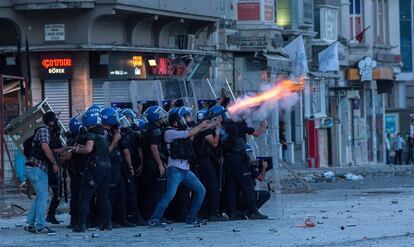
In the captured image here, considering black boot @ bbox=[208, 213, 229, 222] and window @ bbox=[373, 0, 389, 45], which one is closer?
black boot @ bbox=[208, 213, 229, 222]

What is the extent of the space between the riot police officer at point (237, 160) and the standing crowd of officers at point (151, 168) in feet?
0.05

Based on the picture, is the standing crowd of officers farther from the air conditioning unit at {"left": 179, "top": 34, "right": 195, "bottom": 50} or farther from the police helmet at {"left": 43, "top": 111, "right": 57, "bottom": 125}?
the air conditioning unit at {"left": 179, "top": 34, "right": 195, "bottom": 50}

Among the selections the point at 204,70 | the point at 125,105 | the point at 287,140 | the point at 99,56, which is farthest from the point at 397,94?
the point at 125,105

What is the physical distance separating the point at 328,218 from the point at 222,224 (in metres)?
1.97

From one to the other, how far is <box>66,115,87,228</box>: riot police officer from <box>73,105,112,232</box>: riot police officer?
228mm

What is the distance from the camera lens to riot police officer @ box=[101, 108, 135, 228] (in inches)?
805

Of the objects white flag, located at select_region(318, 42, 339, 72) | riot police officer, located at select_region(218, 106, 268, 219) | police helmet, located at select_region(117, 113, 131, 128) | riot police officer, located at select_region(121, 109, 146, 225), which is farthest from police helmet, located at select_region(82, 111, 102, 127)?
white flag, located at select_region(318, 42, 339, 72)

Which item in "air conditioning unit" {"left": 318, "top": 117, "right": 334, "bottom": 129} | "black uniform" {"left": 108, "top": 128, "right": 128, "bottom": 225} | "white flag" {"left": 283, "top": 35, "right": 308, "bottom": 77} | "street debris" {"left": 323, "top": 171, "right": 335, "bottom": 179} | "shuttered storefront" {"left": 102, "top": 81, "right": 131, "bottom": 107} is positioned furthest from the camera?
"air conditioning unit" {"left": 318, "top": 117, "right": 334, "bottom": 129}

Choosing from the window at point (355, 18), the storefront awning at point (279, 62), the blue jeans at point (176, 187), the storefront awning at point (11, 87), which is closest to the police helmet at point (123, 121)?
the blue jeans at point (176, 187)

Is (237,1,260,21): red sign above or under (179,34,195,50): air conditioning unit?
above

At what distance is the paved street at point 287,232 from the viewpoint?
710 inches

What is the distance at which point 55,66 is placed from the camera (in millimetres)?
36812

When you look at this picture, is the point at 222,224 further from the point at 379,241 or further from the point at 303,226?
the point at 379,241

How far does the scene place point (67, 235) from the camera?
19.7 meters
